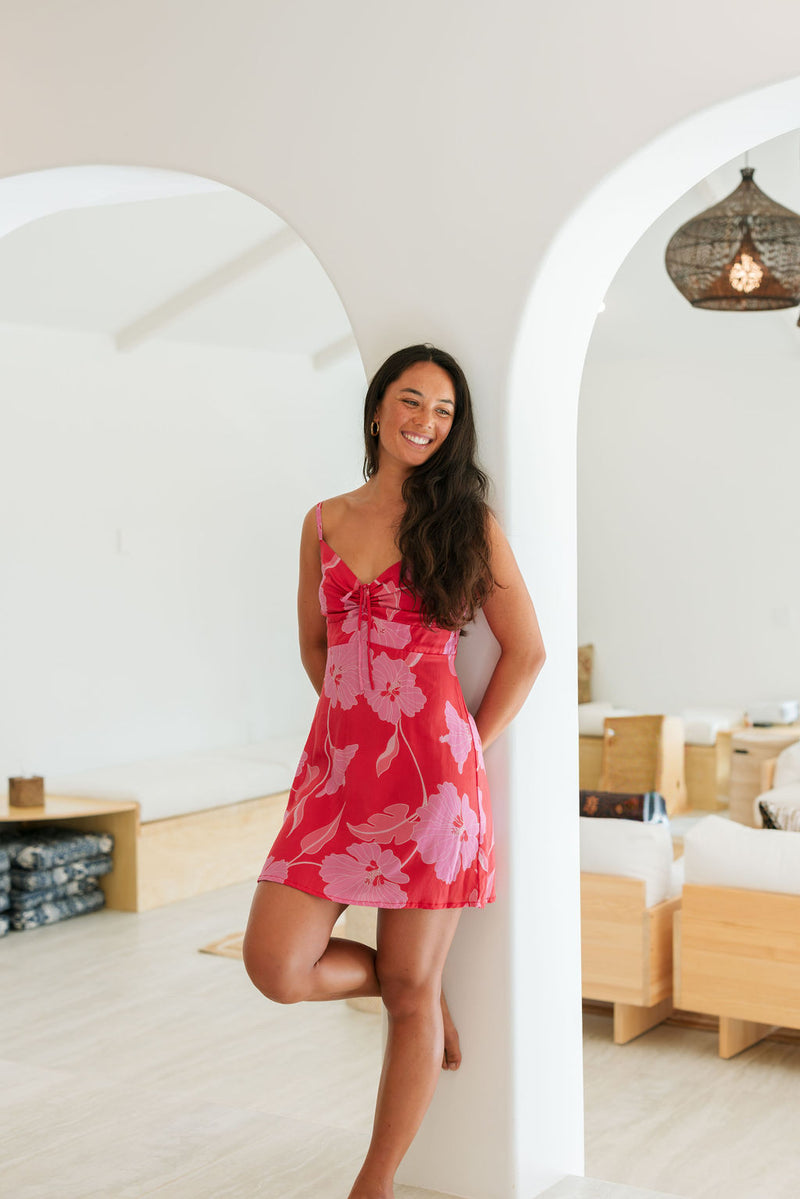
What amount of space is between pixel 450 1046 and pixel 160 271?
15.2ft

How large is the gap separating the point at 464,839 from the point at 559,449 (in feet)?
2.57

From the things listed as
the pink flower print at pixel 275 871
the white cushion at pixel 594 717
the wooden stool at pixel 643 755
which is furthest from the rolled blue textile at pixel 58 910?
the pink flower print at pixel 275 871

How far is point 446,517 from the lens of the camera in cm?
234

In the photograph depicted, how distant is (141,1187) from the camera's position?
2.59m

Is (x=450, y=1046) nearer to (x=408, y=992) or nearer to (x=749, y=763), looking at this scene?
(x=408, y=992)

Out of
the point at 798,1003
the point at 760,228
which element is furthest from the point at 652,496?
the point at 798,1003

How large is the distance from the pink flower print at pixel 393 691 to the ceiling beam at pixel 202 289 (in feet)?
13.9

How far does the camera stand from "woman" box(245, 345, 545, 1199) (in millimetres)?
2307

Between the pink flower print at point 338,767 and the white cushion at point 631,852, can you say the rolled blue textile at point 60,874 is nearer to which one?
the white cushion at point 631,852

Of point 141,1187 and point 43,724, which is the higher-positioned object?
point 43,724

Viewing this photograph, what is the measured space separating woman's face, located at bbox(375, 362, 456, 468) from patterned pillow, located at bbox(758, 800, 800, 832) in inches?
111

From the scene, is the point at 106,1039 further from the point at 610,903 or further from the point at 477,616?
the point at 477,616

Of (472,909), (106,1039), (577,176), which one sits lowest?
(106,1039)

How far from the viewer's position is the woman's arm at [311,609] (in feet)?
8.23
